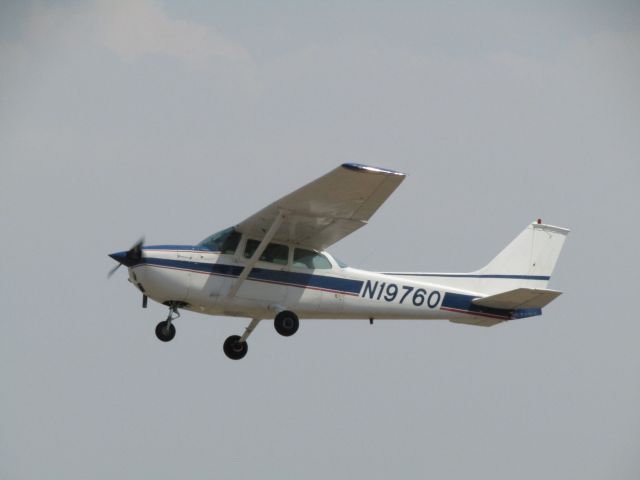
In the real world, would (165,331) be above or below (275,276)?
below

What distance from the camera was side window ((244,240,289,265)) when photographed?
20703 mm

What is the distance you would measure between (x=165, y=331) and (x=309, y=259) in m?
2.69

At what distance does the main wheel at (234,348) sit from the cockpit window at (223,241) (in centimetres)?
191

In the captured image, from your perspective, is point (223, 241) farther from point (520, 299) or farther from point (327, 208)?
Result: point (520, 299)

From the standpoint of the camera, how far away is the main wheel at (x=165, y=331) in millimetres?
20000

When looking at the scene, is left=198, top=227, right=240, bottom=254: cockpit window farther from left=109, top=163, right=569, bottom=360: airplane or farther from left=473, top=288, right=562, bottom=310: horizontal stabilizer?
left=473, top=288, right=562, bottom=310: horizontal stabilizer

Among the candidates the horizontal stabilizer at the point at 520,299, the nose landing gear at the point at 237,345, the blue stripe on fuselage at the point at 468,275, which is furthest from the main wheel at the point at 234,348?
the horizontal stabilizer at the point at 520,299

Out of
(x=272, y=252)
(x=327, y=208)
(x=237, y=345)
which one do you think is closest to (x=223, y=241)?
(x=272, y=252)

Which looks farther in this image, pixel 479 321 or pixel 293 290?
pixel 479 321

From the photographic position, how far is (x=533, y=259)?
23078mm

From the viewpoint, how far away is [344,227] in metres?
20.6

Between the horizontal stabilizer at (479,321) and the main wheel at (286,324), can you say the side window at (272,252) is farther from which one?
the horizontal stabilizer at (479,321)

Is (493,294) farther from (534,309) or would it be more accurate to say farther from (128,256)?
(128,256)

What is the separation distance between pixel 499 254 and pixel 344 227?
3.79 metres
